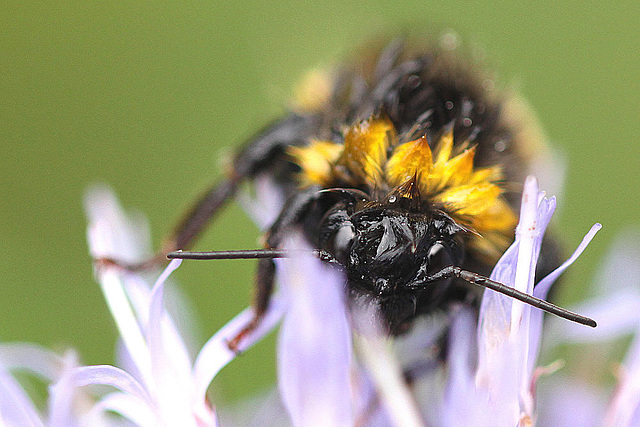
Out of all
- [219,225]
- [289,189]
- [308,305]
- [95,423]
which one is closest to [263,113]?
[219,225]

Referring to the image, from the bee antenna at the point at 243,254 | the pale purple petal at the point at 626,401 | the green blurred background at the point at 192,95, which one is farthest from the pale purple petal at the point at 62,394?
the green blurred background at the point at 192,95

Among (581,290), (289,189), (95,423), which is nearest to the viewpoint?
(95,423)

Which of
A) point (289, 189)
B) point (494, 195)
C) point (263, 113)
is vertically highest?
point (263, 113)

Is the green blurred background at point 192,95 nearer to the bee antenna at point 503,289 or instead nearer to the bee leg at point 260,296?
the bee leg at point 260,296

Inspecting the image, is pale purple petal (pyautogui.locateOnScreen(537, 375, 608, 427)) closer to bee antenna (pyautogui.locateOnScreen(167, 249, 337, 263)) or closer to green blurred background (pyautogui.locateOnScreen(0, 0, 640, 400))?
bee antenna (pyautogui.locateOnScreen(167, 249, 337, 263))

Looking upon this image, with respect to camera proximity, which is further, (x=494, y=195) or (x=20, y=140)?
(x=20, y=140)

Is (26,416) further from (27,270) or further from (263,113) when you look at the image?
(263,113)

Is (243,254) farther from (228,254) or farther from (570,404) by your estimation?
(570,404)
